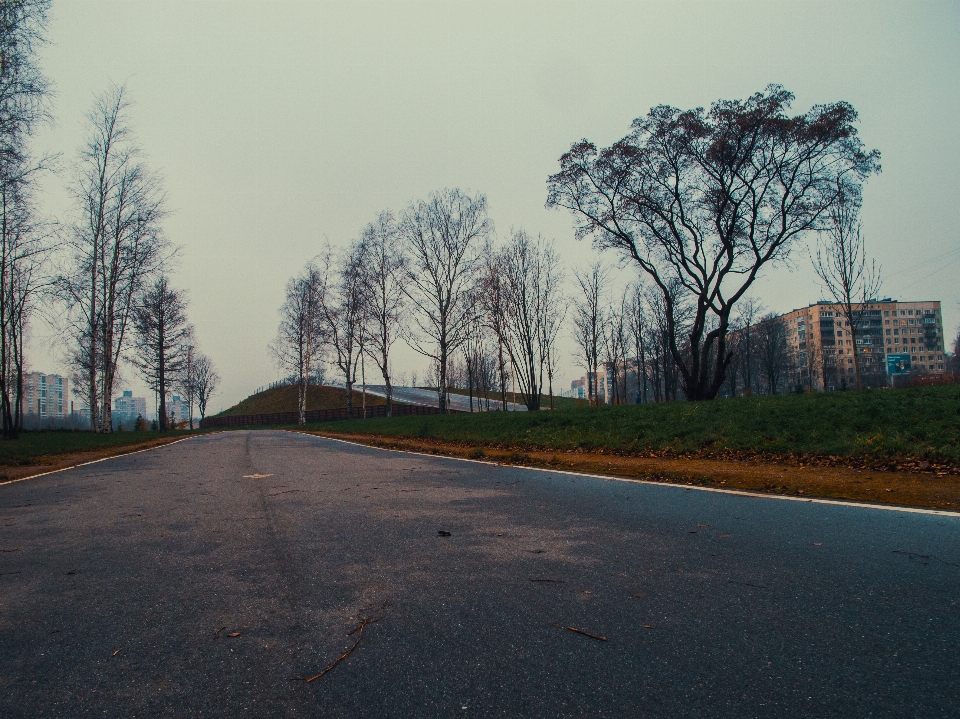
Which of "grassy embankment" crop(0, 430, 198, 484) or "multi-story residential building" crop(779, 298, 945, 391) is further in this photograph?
"multi-story residential building" crop(779, 298, 945, 391)

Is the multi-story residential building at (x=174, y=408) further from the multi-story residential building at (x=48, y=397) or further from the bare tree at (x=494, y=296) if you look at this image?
the bare tree at (x=494, y=296)

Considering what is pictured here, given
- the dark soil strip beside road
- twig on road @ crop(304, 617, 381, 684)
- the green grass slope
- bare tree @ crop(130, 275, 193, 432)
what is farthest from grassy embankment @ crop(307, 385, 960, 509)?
bare tree @ crop(130, 275, 193, 432)

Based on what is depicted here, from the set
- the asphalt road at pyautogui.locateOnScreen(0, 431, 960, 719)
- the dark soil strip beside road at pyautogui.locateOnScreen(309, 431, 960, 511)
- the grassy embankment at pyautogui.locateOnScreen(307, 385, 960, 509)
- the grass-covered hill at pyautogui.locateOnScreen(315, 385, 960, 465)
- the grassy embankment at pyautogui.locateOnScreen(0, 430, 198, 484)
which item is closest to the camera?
the asphalt road at pyautogui.locateOnScreen(0, 431, 960, 719)

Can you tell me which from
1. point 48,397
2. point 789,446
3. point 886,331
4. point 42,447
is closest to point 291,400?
point 42,447

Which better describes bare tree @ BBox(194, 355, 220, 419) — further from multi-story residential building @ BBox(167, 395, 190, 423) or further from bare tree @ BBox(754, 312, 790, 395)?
bare tree @ BBox(754, 312, 790, 395)

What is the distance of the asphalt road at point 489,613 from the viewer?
2223 mm

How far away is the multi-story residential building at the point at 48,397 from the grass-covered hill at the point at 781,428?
137231 millimetres

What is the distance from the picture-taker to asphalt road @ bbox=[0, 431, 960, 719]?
2.22 meters

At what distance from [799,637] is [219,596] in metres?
3.29

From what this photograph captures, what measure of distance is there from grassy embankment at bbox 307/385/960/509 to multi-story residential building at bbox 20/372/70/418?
139 meters

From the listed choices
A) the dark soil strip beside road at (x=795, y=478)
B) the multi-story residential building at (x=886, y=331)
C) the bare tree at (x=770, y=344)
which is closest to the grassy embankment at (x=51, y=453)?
the dark soil strip beside road at (x=795, y=478)

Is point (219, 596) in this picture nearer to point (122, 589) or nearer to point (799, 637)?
point (122, 589)

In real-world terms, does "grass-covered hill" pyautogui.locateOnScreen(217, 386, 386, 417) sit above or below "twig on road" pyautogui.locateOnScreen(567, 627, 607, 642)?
above

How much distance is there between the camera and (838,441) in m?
10.6
